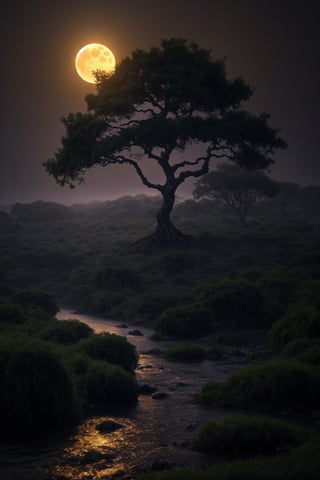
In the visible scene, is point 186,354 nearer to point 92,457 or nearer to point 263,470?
point 92,457

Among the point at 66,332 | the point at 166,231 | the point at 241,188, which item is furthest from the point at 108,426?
the point at 241,188

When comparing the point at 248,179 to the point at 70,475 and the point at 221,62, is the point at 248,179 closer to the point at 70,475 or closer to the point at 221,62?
the point at 221,62

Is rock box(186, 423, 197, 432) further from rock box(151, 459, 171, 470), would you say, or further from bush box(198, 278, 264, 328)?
bush box(198, 278, 264, 328)

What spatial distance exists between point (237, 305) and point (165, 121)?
24.9m

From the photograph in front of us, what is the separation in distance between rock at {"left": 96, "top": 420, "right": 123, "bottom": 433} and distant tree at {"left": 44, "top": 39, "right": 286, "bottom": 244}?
3739cm

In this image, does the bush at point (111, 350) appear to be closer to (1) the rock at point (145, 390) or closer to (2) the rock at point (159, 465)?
(1) the rock at point (145, 390)

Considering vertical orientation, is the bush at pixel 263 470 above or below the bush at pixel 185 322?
below

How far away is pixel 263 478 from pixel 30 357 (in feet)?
22.2

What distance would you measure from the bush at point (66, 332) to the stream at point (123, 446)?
649 cm

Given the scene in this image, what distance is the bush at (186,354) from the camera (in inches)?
834

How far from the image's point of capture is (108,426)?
12453 millimetres

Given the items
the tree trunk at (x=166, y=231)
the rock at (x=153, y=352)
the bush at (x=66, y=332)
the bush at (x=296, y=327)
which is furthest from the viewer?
the tree trunk at (x=166, y=231)

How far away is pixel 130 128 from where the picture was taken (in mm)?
49031

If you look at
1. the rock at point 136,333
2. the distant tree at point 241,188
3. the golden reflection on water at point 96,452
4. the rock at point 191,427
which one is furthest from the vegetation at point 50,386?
the distant tree at point 241,188
